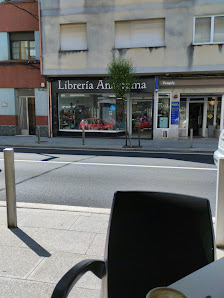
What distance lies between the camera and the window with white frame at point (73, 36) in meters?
16.0

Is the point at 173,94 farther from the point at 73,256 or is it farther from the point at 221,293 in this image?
the point at 221,293

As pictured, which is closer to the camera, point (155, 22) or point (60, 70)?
point (155, 22)

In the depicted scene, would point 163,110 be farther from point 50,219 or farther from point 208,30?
point 50,219

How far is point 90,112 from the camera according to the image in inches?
691

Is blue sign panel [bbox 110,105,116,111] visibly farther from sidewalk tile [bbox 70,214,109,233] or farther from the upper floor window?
sidewalk tile [bbox 70,214,109,233]

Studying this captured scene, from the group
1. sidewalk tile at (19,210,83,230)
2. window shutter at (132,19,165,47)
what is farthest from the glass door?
sidewalk tile at (19,210,83,230)

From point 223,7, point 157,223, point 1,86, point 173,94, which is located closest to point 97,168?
point 157,223

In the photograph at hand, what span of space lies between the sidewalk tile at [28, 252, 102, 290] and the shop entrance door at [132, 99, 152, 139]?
14.3 meters

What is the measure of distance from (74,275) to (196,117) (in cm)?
1725

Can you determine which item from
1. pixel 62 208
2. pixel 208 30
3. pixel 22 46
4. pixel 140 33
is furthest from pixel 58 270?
pixel 22 46

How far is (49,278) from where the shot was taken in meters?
2.69

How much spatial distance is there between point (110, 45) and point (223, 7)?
20.7 ft

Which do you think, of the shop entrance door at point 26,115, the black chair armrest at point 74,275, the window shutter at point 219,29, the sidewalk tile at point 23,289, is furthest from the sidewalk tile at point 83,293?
the shop entrance door at point 26,115

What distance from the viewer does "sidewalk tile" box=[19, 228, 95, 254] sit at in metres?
3.29
